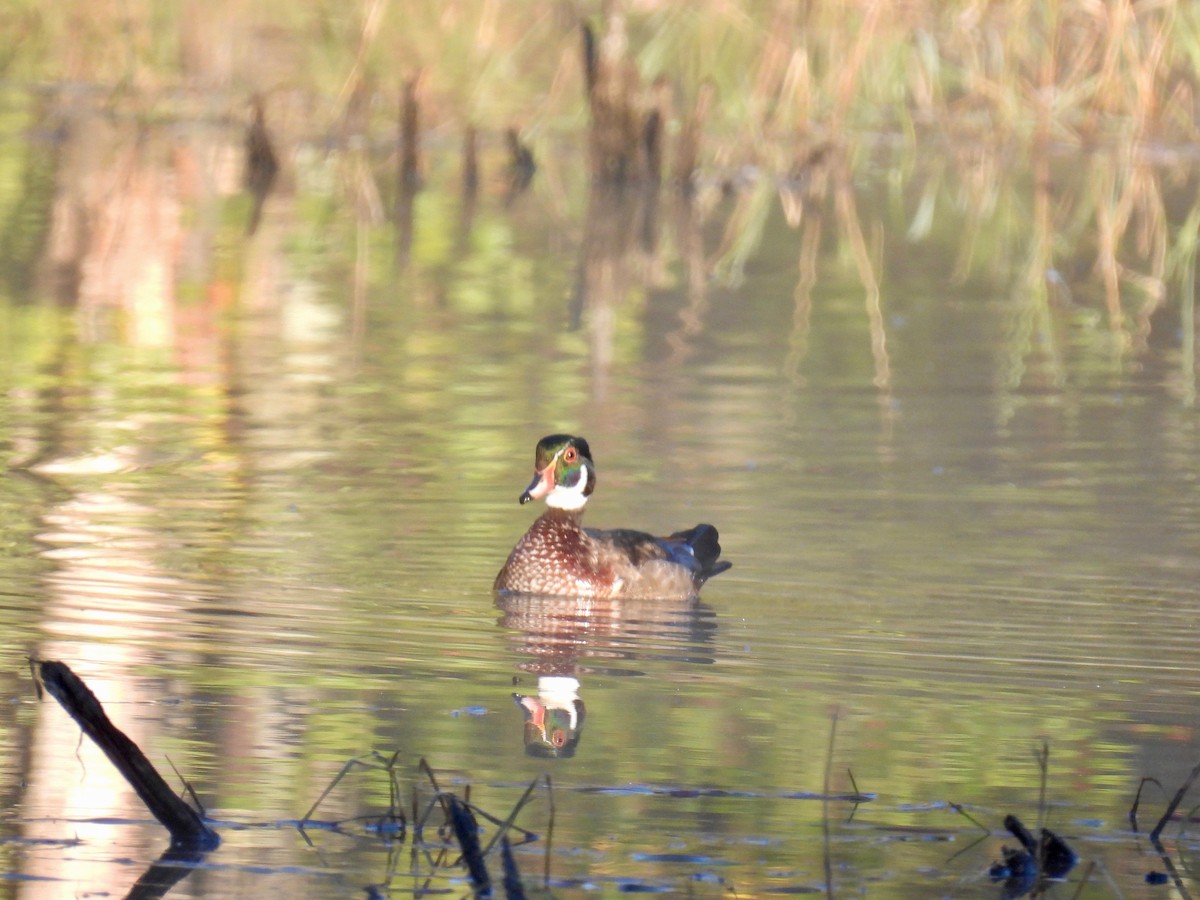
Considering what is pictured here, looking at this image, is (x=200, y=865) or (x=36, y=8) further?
(x=36, y=8)

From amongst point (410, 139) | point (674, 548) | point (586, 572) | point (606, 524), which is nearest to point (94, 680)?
point (586, 572)

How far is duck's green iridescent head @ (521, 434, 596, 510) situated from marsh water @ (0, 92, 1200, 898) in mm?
344

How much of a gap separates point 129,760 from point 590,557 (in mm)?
3644

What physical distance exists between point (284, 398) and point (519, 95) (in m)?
15.6

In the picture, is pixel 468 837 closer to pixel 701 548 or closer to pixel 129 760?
pixel 129 760

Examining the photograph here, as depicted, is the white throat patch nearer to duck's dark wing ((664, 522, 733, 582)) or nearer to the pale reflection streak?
duck's dark wing ((664, 522, 733, 582))

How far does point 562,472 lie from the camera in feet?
27.2

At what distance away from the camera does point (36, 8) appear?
79.0 feet

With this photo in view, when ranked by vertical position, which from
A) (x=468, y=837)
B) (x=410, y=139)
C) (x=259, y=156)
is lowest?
(x=468, y=837)

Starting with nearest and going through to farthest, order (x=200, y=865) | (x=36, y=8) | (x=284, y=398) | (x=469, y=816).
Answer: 1. (x=469, y=816)
2. (x=200, y=865)
3. (x=284, y=398)
4. (x=36, y=8)

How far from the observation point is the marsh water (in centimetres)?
507

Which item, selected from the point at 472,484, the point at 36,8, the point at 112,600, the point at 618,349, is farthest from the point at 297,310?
the point at 36,8

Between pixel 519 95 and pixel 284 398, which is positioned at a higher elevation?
pixel 519 95

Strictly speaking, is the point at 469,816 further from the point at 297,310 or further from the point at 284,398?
the point at 297,310
